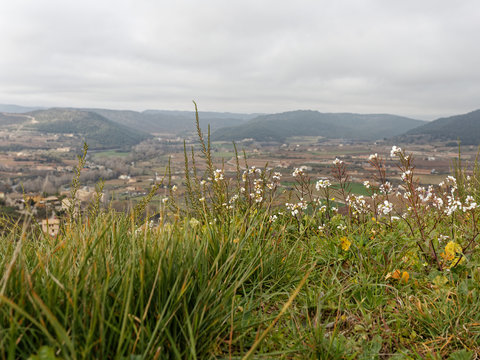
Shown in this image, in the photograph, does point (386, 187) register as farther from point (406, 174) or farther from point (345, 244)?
point (345, 244)

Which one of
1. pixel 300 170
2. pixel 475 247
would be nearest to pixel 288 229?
pixel 300 170

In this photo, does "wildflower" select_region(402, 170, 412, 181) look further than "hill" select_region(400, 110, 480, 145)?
No

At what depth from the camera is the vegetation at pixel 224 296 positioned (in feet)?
4.73

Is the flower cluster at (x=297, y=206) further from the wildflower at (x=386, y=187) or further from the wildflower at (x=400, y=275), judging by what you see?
the wildflower at (x=400, y=275)

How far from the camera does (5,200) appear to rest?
3150 cm

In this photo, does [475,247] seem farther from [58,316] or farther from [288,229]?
[58,316]

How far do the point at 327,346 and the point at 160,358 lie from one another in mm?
1073

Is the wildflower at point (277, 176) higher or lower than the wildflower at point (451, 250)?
higher

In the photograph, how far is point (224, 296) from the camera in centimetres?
197

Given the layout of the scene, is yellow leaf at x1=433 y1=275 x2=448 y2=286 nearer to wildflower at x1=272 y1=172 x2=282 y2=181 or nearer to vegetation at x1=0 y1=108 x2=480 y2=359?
vegetation at x1=0 y1=108 x2=480 y2=359

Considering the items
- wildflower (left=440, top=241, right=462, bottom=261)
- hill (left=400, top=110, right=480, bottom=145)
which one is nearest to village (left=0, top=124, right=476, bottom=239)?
wildflower (left=440, top=241, right=462, bottom=261)

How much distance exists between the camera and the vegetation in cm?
144

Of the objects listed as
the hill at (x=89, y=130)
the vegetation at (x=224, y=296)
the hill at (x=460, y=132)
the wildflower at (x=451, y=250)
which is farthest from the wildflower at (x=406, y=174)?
the hill at (x=89, y=130)

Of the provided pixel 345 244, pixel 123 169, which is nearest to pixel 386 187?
pixel 345 244
